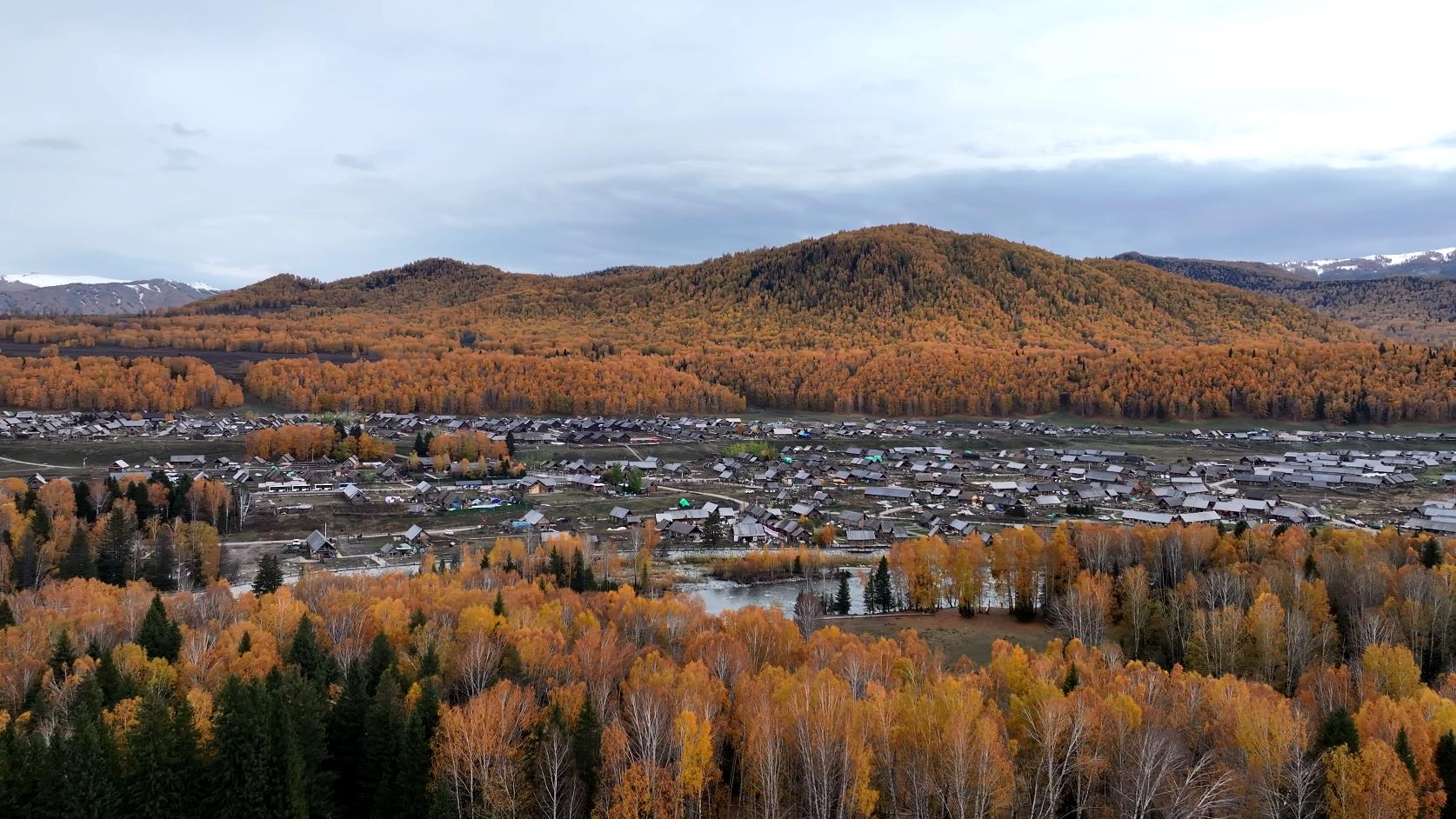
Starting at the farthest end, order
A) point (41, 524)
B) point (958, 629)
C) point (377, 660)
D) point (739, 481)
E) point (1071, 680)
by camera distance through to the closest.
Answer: point (739, 481) < point (41, 524) < point (958, 629) < point (377, 660) < point (1071, 680)

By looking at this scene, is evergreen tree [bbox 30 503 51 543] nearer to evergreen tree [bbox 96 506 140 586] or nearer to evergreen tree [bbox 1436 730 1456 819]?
evergreen tree [bbox 96 506 140 586]

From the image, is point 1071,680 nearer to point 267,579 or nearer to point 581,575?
point 581,575

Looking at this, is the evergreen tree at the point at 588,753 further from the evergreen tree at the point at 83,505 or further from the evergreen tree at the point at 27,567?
the evergreen tree at the point at 83,505

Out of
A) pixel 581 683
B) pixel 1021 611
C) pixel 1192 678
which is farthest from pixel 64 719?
pixel 1021 611

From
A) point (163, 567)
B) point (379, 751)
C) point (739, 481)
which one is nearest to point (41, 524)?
point (163, 567)

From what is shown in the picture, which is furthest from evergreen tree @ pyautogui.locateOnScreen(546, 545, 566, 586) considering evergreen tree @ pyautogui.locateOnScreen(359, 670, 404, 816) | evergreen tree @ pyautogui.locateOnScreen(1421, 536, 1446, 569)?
evergreen tree @ pyautogui.locateOnScreen(1421, 536, 1446, 569)

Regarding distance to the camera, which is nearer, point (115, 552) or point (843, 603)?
point (843, 603)
